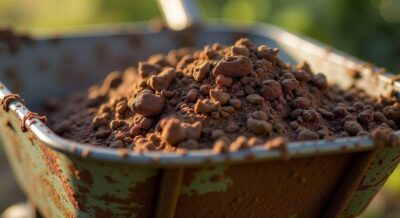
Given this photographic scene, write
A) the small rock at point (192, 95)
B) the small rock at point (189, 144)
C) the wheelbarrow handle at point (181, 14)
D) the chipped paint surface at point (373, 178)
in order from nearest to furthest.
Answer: the small rock at point (189, 144), the chipped paint surface at point (373, 178), the small rock at point (192, 95), the wheelbarrow handle at point (181, 14)

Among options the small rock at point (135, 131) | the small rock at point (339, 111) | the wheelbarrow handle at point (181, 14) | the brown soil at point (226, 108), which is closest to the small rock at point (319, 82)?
the brown soil at point (226, 108)

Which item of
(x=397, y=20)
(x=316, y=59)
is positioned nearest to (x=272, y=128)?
(x=316, y=59)

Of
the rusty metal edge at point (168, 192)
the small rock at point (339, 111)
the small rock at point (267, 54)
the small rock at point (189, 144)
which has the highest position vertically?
the small rock at point (267, 54)

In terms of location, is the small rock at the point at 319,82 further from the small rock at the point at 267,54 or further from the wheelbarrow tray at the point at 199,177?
the wheelbarrow tray at the point at 199,177

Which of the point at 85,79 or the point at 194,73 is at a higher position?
the point at 85,79

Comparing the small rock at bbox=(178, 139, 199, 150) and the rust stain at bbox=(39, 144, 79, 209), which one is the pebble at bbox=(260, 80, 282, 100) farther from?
the rust stain at bbox=(39, 144, 79, 209)

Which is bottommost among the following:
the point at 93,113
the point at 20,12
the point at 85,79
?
the point at 93,113

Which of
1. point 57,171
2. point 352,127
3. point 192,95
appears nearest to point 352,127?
point 352,127

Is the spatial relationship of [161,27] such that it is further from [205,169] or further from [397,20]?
[397,20]
